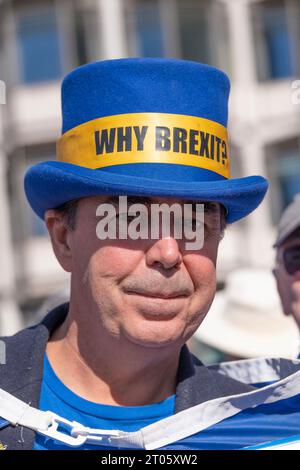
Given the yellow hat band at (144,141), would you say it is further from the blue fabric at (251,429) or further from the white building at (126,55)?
the white building at (126,55)

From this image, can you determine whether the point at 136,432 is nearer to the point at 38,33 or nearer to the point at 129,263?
the point at 129,263

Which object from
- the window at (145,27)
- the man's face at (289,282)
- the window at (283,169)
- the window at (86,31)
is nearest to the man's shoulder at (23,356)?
A: the man's face at (289,282)

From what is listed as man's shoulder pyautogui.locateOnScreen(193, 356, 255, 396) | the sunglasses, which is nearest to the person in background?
the sunglasses

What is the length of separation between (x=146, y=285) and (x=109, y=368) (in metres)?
0.30

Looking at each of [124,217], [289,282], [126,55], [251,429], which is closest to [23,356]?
[124,217]

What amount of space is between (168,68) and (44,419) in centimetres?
98

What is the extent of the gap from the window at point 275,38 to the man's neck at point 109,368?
1559 cm

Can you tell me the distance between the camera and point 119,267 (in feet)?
7.57

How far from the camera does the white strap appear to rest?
2338 millimetres

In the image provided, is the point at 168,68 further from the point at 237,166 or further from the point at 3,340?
the point at 237,166

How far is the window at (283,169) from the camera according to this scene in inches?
670

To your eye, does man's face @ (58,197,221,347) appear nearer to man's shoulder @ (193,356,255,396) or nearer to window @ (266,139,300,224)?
A: man's shoulder @ (193,356,255,396)

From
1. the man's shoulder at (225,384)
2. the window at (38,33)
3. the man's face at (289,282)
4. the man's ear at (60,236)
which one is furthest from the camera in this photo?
the window at (38,33)
